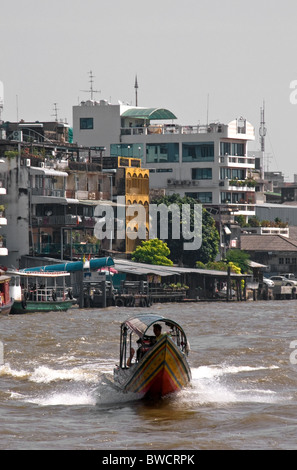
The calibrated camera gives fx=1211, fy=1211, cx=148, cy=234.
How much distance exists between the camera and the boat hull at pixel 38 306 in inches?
2638

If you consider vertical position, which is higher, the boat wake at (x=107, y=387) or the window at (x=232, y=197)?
the window at (x=232, y=197)

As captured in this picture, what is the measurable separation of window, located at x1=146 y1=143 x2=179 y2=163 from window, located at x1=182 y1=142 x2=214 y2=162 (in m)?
0.98

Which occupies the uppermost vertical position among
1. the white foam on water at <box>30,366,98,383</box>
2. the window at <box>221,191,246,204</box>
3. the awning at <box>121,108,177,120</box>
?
the awning at <box>121,108,177,120</box>

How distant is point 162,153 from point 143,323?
88162 mm

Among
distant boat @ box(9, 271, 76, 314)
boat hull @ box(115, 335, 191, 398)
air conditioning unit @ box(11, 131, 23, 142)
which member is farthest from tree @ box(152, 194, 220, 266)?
boat hull @ box(115, 335, 191, 398)

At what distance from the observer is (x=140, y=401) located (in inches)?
1158

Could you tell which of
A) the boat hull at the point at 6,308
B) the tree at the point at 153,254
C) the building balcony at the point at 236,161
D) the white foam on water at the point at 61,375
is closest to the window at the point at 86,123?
the building balcony at the point at 236,161

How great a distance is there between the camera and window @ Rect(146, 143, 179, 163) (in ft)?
388

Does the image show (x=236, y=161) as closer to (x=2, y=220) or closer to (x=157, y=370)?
(x=2, y=220)

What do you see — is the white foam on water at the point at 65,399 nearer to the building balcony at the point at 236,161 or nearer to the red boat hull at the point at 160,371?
the red boat hull at the point at 160,371

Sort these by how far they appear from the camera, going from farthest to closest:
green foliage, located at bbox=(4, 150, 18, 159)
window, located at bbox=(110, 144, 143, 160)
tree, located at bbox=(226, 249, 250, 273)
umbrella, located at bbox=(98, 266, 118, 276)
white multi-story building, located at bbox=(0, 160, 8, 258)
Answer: window, located at bbox=(110, 144, 143, 160) → tree, located at bbox=(226, 249, 250, 273) → green foliage, located at bbox=(4, 150, 18, 159) → white multi-story building, located at bbox=(0, 160, 8, 258) → umbrella, located at bbox=(98, 266, 118, 276)

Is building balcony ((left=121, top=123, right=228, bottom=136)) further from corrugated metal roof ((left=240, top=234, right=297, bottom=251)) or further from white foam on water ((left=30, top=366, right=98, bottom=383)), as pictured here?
white foam on water ((left=30, top=366, right=98, bottom=383))

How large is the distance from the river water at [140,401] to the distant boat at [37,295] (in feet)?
43.8
